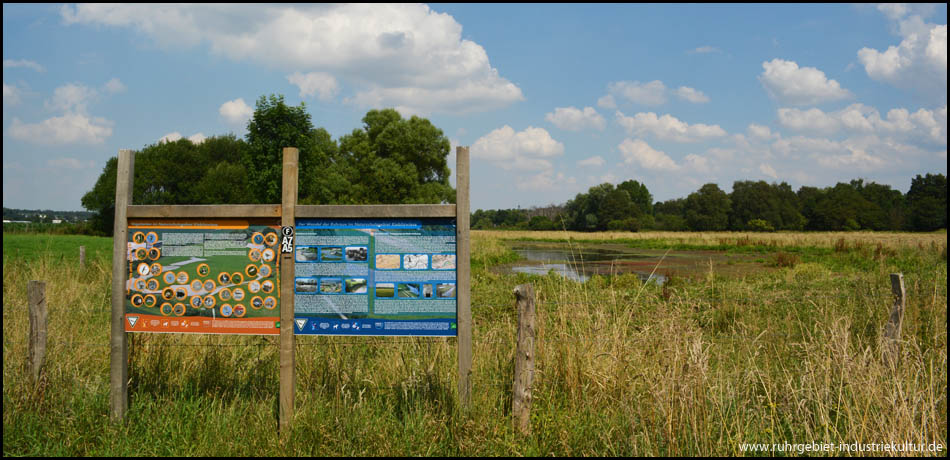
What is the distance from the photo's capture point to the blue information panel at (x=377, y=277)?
14.0 feet

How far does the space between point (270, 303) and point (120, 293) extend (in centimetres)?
129

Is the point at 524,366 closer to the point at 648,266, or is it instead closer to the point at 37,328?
the point at 37,328

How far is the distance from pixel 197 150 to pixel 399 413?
237 ft

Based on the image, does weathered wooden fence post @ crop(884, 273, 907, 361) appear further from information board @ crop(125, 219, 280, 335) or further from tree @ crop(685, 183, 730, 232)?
tree @ crop(685, 183, 730, 232)

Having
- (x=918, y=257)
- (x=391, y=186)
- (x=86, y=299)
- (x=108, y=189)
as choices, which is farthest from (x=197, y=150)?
(x=918, y=257)

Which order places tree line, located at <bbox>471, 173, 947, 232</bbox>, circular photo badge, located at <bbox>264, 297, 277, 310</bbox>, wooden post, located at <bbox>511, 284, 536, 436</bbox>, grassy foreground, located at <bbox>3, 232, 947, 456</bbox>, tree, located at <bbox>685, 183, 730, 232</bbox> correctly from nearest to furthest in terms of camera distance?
1. grassy foreground, located at <bbox>3, 232, 947, 456</bbox>
2. wooden post, located at <bbox>511, 284, 536, 436</bbox>
3. circular photo badge, located at <bbox>264, 297, 277, 310</bbox>
4. tree line, located at <bbox>471, 173, 947, 232</bbox>
5. tree, located at <bbox>685, 183, 730, 232</bbox>

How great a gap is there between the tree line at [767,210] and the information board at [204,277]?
64.8 metres

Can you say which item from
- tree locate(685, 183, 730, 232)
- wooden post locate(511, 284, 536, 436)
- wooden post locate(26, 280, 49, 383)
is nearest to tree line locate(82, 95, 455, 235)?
wooden post locate(26, 280, 49, 383)

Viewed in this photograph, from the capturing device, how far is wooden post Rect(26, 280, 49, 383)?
187 inches

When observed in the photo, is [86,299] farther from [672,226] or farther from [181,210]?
[672,226]

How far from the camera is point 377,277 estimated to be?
430 cm

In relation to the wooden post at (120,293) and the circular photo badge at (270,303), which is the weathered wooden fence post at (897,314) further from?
the wooden post at (120,293)

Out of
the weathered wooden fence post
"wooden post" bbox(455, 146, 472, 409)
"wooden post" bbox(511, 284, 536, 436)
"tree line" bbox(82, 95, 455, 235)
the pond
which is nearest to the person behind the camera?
"wooden post" bbox(511, 284, 536, 436)

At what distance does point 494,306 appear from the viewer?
9977 mm
